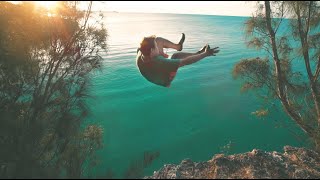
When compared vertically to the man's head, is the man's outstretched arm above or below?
below

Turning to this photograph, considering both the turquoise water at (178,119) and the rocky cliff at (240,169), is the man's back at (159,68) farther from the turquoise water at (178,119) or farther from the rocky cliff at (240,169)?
the turquoise water at (178,119)

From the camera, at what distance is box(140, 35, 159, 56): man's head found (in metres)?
5.12

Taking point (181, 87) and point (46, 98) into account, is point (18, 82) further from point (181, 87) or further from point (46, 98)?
point (181, 87)

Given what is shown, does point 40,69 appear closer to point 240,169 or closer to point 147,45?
point 240,169

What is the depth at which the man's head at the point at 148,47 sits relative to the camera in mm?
5125

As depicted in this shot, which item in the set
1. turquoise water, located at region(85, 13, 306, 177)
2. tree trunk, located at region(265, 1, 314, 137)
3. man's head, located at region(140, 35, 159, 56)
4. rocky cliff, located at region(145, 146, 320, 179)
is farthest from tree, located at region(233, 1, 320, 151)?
man's head, located at region(140, 35, 159, 56)

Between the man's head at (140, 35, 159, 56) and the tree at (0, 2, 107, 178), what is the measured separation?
8.11 m

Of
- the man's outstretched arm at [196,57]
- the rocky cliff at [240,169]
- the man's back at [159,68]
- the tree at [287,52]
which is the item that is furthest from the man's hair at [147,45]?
the tree at [287,52]

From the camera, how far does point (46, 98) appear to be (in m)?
17.3

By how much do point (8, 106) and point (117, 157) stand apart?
17769 mm

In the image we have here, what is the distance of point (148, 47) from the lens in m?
5.12

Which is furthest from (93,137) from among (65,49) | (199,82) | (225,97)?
(199,82)

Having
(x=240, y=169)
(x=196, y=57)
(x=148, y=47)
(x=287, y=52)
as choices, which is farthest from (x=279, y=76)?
(x=148, y=47)

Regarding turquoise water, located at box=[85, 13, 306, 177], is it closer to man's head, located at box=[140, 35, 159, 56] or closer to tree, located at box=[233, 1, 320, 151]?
tree, located at box=[233, 1, 320, 151]
